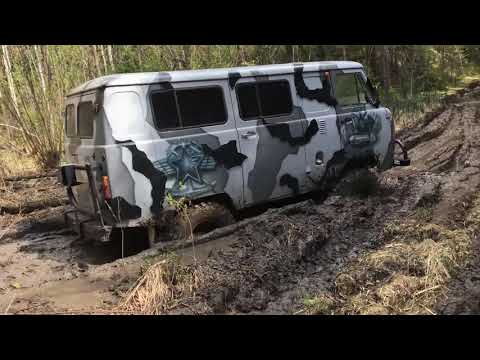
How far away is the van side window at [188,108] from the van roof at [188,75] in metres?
0.15

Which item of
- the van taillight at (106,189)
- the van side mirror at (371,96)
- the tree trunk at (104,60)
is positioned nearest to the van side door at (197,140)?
the van taillight at (106,189)

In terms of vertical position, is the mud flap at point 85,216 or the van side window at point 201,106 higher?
the van side window at point 201,106

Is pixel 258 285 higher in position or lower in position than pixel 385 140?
lower

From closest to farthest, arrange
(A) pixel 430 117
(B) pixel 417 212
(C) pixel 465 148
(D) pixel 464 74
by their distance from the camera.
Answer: (B) pixel 417 212
(C) pixel 465 148
(A) pixel 430 117
(D) pixel 464 74

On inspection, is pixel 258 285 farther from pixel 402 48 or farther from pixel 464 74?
pixel 464 74

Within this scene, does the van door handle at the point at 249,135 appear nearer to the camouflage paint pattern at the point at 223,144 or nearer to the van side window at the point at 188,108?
the camouflage paint pattern at the point at 223,144

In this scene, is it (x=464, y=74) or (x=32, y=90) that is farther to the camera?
(x=464, y=74)

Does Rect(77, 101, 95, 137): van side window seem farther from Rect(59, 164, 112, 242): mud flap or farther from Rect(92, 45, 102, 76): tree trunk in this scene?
Rect(92, 45, 102, 76): tree trunk

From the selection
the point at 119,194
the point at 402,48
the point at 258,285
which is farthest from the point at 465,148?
the point at 402,48

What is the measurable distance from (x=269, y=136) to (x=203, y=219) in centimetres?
144

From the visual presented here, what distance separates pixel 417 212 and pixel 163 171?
3.23 meters

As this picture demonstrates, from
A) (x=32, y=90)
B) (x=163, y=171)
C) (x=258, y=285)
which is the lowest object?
(x=258, y=285)

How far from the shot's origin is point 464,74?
23125 mm

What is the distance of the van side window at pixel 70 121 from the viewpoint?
242 inches
